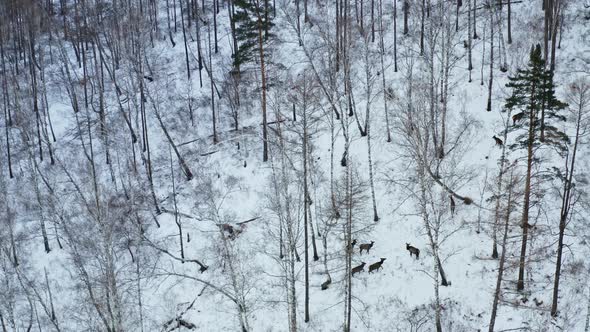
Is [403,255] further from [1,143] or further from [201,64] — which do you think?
[1,143]

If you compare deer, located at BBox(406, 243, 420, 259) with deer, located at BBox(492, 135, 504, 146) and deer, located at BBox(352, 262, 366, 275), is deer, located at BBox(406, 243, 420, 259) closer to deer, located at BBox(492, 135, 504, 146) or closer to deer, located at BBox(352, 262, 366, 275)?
deer, located at BBox(352, 262, 366, 275)

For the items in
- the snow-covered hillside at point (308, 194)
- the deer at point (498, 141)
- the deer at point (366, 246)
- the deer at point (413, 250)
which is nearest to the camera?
the snow-covered hillside at point (308, 194)

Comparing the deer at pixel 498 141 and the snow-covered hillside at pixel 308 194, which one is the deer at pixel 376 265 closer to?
the snow-covered hillside at pixel 308 194

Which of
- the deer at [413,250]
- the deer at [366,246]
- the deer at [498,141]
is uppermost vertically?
the deer at [498,141]

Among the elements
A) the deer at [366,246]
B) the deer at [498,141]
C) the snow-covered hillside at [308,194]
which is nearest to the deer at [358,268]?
the snow-covered hillside at [308,194]

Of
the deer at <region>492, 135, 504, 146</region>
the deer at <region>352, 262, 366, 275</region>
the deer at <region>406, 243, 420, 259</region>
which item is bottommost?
the deer at <region>352, 262, 366, 275</region>

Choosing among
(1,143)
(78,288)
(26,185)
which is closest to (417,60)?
(78,288)

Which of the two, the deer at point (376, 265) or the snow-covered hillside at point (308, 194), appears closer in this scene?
the snow-covered hillside at point (308, 194)

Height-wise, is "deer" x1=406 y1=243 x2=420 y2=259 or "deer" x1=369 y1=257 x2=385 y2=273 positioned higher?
"deer" x1=406 y1=243 x2=420 y2=259

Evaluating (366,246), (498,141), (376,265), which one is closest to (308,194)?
(366,246)

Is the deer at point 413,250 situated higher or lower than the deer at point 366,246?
lower

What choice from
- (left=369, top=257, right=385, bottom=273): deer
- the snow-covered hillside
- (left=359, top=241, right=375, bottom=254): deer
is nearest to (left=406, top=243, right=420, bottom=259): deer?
the snow-covered hillside
